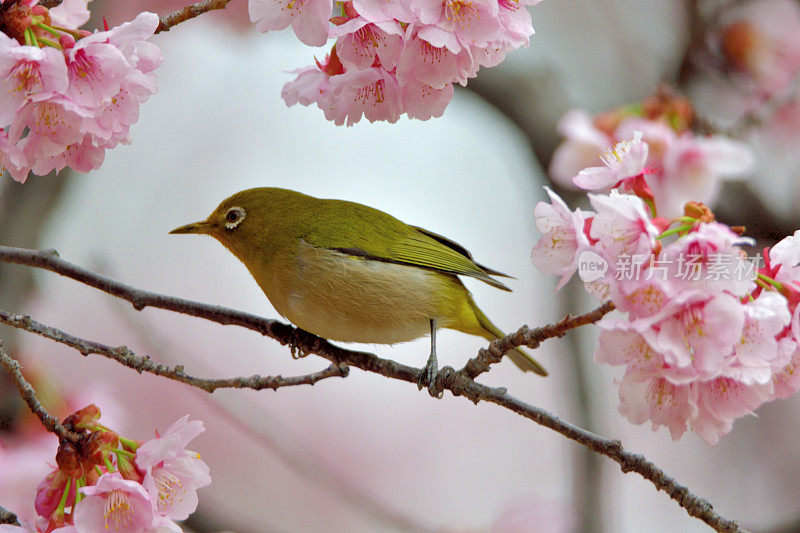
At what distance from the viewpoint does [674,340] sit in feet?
3.20

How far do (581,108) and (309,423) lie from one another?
2.97m

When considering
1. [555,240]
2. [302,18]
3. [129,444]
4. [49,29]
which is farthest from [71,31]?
[555,240]

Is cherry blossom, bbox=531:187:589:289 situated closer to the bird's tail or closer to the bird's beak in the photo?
the bird's tail

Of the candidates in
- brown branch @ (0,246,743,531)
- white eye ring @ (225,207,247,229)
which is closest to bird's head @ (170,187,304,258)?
white eye ring @ (225,207,247,229)

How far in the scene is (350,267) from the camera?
5.75 ft

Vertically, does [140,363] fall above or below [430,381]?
below

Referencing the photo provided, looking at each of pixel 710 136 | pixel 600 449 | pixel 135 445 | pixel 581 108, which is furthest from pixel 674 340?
pixel 581 108

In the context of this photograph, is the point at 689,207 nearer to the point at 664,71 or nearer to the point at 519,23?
the point at 519,23

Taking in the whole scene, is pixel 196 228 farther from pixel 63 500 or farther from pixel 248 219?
pixel 63 500

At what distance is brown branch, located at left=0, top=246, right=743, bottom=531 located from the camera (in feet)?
3.85

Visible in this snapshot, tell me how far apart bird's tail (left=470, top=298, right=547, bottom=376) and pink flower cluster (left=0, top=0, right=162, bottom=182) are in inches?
41.5

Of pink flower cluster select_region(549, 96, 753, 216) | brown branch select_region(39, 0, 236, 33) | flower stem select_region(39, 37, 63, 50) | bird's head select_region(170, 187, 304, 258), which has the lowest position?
flower stem select_region(39, 37, 63, 50)

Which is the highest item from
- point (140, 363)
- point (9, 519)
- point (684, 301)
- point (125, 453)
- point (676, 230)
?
point (676, 230)

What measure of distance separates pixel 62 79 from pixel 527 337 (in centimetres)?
72
